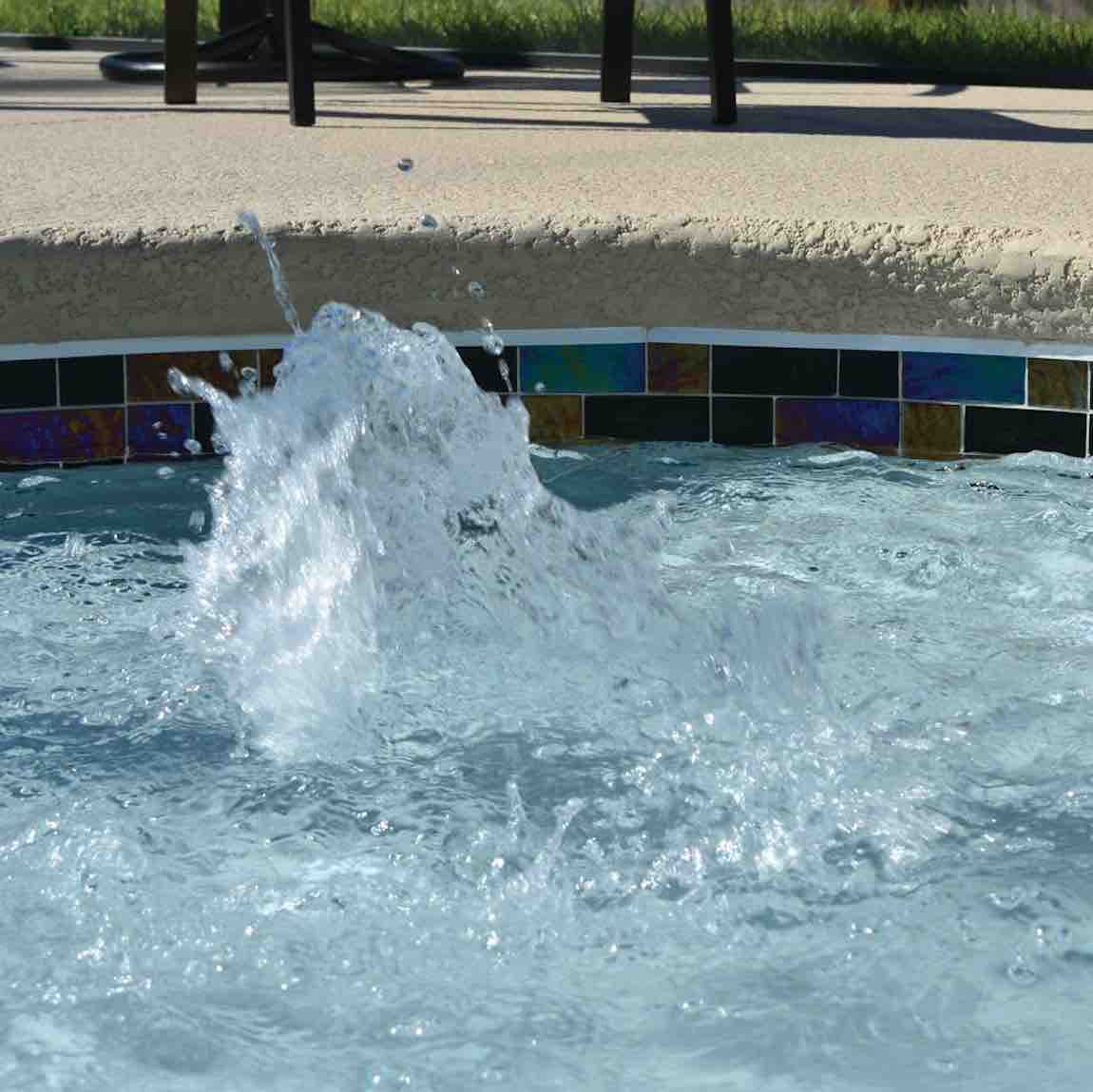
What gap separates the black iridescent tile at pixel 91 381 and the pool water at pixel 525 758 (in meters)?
0.09

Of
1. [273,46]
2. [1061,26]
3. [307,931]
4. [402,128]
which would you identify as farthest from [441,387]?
[1061,26]

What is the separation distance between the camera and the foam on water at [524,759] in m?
1.37

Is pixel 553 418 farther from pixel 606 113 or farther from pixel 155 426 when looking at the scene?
pixel 606 113

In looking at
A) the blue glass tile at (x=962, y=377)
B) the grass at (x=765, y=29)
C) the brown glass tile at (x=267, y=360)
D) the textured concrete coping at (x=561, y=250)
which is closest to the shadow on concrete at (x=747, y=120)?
the textured concrete coping at (x=561, y=250)

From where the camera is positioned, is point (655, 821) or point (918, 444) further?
point (918, 444)

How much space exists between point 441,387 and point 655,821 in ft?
2.38

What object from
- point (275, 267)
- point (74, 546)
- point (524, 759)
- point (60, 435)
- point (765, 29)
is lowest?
point (524, 759)

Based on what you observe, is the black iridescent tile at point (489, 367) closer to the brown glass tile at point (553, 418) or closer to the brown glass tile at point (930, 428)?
the brown glass tile at point (553, 418)

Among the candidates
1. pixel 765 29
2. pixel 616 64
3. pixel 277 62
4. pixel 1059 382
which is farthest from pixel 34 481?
pixel 765 29

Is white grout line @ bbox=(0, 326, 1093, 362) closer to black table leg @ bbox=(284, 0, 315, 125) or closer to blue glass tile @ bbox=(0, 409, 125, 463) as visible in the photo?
blue glass tile @ bbox=(0, 409, 125, 463)

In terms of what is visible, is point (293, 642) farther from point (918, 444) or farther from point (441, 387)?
point (918, 444)

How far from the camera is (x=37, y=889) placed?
1.52 m

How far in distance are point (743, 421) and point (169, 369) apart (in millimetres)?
752

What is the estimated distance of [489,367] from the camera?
249cm
